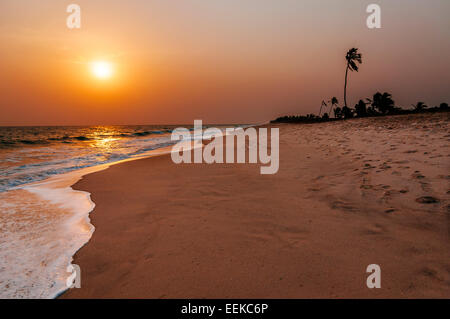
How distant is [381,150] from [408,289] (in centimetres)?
574

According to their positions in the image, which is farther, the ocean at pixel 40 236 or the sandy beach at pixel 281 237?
the ocean at pixel 40 236

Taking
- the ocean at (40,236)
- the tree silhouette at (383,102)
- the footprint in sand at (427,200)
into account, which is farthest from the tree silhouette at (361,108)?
the ocean at (40,236)

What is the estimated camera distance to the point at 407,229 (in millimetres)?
2650

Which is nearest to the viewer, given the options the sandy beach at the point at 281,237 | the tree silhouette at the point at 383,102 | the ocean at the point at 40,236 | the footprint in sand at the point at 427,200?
the sandy beach at the point at 281,237

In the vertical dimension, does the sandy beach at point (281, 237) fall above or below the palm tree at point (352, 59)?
below

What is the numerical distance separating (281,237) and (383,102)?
49.6 metres

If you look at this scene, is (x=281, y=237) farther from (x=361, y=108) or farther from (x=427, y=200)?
(x=361, y=108)

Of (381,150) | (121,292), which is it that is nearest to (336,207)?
(121,292)

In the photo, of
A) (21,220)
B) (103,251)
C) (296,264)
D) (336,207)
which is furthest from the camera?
(21,220)

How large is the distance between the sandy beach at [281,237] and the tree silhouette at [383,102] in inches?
1752

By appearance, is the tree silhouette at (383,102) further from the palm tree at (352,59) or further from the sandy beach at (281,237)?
the sandy beach at (281,237)

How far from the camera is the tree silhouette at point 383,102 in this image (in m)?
41.1

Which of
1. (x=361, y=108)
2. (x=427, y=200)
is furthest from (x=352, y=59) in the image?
(x=427, y=200)
